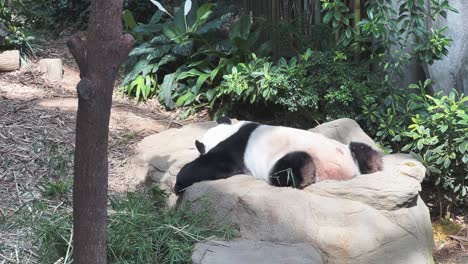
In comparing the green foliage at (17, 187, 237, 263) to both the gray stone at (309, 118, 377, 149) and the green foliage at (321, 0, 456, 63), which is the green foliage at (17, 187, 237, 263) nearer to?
the gray stone at (309, 118, 377, 149)

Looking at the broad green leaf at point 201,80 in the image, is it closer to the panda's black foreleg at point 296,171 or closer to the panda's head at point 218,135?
the panda's head at point 218,135

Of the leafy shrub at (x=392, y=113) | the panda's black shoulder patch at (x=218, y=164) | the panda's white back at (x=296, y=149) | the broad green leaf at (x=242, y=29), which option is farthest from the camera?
the broad green leaf at (x=242, y=29)

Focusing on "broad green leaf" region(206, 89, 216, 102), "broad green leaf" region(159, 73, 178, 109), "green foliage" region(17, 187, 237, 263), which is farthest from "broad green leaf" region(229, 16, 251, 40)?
"green foliage" region(17, 187, 237, 263)

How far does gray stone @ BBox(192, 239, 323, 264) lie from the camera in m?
3.96

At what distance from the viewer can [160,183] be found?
528 cm

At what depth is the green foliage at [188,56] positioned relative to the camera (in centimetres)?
702

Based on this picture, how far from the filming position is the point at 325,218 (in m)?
4.34

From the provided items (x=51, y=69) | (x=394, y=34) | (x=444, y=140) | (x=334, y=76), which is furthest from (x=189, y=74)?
(x=444, y=140)

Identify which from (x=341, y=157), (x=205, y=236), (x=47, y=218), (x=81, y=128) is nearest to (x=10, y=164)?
(x=47, y=218)

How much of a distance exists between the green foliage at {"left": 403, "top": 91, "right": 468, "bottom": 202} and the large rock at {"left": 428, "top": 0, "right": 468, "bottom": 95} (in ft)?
0.86

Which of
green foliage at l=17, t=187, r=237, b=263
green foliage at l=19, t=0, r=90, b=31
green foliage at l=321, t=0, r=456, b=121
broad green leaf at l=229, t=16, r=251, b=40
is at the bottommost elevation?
green foliage at l=17, t=187, r=237, b=263

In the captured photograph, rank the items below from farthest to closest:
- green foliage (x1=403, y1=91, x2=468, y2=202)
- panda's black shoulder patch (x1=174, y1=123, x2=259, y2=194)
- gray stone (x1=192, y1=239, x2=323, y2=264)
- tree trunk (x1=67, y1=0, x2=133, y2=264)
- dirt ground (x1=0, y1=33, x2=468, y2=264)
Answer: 1. green foliage (x1=403, y1=91, x2=468, y2=202)
2. dirt ground (x1=0, y1=33, x2=468, y2=264)
3. panda's black shoulder patch (x1=174, y1=123, x2=259, y2=194)
4. gray stone (x1=192, y1=239, x2=323, y2=264)
5. tree trunk (x1=67, y1=0, x2=133, y2=264)

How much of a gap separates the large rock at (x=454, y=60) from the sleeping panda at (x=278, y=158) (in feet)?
4.25

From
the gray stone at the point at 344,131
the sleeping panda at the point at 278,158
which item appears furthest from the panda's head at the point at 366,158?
the gray stone at the point at 344,131
